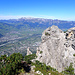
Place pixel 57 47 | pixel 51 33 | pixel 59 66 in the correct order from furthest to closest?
pixel 51 33
pixel 57 47
pixel 59 66

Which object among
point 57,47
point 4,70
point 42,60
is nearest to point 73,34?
point 57,47

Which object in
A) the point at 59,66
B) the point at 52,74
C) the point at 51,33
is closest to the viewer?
the point at 52,74

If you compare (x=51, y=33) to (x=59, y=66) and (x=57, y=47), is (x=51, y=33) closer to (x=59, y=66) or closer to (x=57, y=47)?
(x=57, y=47)

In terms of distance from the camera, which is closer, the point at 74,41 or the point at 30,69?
the point at 30,69

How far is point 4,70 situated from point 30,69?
13347mm

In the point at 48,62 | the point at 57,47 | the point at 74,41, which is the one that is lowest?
the point at 48,62

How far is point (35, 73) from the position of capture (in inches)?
1414

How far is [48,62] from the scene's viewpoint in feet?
161

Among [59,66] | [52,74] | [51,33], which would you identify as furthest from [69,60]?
[51,33]

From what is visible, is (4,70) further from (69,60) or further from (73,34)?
(73,34)

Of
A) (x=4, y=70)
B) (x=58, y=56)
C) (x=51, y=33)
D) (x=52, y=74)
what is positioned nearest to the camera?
(x=4, y=70)

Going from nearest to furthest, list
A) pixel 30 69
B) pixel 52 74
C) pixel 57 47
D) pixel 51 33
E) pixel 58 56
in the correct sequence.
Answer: pixel 52 74
pixel 30 69
pixel 58 56
pixel 57 47
pixel 51 33

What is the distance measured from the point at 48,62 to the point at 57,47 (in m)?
10.8

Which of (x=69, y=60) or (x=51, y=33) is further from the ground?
(x=51, y=33)
